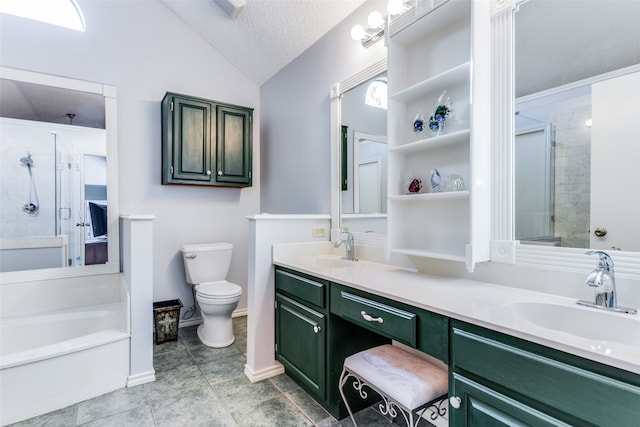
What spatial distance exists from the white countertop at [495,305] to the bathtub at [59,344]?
1.39 meters

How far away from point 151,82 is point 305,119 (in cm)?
148

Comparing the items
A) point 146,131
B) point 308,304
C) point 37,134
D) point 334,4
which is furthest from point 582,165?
point 37,134

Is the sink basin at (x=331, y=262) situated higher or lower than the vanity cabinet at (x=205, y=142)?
lower

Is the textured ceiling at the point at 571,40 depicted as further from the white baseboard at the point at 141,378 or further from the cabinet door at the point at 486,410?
the white baseboard at the point at 141,378

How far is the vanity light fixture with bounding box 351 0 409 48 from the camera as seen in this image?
1706 mm

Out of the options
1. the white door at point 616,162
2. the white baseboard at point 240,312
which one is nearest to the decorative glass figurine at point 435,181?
the white door at point 616,162

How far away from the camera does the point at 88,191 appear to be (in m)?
2.68

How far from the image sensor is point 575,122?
1.25 m

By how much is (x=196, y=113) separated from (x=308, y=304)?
81.4 inches

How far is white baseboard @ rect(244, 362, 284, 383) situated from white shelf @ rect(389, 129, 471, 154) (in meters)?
1.67

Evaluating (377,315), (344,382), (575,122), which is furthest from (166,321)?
(575,122)

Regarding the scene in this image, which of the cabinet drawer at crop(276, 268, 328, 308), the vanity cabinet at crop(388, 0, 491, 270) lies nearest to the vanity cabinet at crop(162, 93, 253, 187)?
the cabinet drawer at crop(276, 268, 328, 308)

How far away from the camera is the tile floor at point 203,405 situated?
5.61 ft

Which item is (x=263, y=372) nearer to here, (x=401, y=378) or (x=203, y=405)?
(x=203, y=405)
